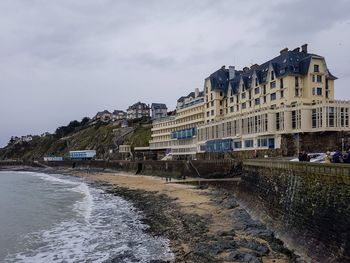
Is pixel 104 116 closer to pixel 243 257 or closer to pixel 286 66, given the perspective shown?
pixel 286 66

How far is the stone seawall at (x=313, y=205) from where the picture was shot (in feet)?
43.5

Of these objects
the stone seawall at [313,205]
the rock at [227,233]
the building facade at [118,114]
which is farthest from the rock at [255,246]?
the building facade at [118,114]

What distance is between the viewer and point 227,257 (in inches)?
642

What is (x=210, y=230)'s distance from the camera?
72.7 ft

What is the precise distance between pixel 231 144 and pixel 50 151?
146 meters

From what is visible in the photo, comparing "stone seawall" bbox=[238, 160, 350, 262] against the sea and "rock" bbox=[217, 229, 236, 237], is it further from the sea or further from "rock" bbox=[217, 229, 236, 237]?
the sea

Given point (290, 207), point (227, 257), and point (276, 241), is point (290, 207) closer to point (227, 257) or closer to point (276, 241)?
point (276, 241)

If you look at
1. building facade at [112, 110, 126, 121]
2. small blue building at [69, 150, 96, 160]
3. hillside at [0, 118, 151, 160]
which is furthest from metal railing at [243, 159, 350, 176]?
building facade at [112, 110, 126, 121]

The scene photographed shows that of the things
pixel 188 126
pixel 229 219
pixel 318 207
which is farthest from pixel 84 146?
pixel 318 207

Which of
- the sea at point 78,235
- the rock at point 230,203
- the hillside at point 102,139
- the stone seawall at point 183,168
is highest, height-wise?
the hillside at point 102,139

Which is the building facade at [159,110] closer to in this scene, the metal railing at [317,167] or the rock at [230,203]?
the rock at [230,203]

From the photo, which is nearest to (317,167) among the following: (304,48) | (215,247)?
(215,247)

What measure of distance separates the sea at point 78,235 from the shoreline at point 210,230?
100cm

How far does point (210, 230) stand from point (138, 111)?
155 m
